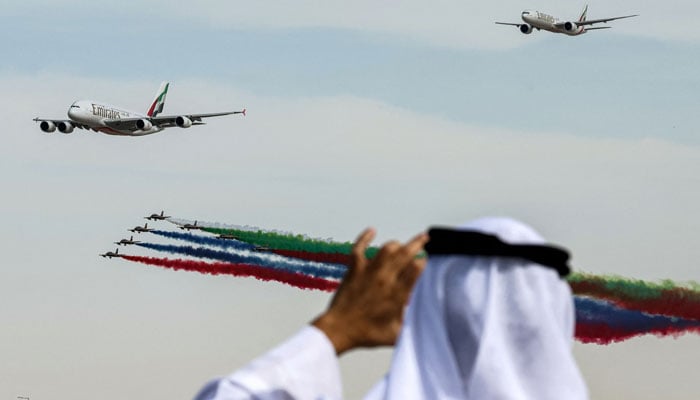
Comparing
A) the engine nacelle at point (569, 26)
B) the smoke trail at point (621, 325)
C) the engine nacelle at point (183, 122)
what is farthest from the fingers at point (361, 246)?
the engine nacelle at point (569, 26)

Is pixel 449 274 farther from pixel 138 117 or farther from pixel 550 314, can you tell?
pixel 138 117

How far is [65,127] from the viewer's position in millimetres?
105875

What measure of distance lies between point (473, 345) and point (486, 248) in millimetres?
378

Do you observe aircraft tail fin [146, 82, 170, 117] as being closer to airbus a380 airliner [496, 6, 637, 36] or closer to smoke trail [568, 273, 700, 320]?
airbus a380 airliner [496, 6, 637, 36]

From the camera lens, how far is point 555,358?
5031mm

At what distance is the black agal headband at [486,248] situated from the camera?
5074 mm

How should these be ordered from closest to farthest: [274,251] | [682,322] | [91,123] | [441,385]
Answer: [441,385], [682,322], [274,251], [91,123]

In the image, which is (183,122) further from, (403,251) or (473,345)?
(473,345)

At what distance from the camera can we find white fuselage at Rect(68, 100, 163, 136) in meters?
107

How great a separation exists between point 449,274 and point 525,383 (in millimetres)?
511

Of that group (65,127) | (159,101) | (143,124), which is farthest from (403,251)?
(159,101)

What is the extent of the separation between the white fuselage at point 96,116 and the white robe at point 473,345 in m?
103

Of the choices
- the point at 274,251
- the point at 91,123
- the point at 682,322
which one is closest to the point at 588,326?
the point at 682,322

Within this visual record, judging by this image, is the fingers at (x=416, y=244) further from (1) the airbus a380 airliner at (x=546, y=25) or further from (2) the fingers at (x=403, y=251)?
(1) the airbus a380 airliner at (x=546, y=25)
